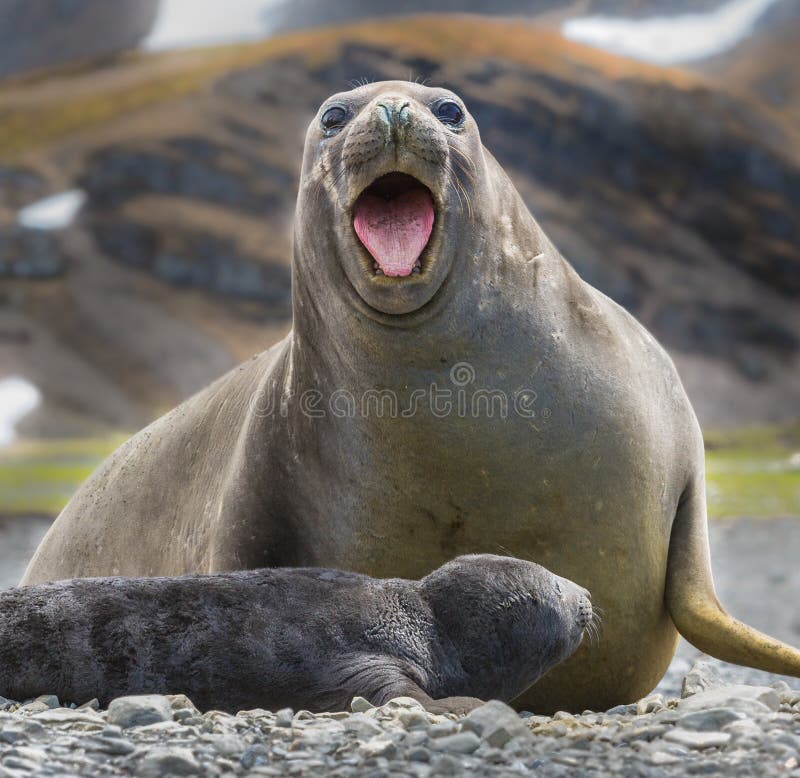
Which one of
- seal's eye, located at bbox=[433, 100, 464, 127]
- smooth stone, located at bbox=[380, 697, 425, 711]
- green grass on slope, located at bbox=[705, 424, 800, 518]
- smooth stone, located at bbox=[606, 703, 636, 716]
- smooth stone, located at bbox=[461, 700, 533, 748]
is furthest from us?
green grass on slope, located at bbox=[705, 424, 800, 518]

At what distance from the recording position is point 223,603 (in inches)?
199

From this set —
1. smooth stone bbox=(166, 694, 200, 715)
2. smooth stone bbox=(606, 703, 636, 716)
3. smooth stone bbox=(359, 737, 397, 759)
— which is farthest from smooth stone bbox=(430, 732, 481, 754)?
smooth stone bbox=(606, 703, 636, 716)

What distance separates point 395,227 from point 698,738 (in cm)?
250

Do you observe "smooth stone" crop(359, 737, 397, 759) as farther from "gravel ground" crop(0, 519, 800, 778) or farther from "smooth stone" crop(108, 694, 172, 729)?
"smooth stone" crop(108, 694, 172, 729)

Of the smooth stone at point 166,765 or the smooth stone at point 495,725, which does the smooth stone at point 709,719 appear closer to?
the smooth stone at point 495,725

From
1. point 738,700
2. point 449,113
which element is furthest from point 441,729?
point 449,113

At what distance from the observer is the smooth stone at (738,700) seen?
458cm

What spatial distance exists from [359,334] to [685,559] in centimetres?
184

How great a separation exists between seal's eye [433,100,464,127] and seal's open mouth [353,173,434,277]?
341 millimetres

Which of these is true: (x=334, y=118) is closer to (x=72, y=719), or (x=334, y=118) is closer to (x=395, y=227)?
(x=395, y=227)

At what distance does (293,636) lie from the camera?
16.5ft

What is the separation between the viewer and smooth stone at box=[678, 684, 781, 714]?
4582mm

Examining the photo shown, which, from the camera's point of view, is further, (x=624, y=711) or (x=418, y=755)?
(x=624, y=711)

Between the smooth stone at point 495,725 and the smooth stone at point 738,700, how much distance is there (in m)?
0.70
